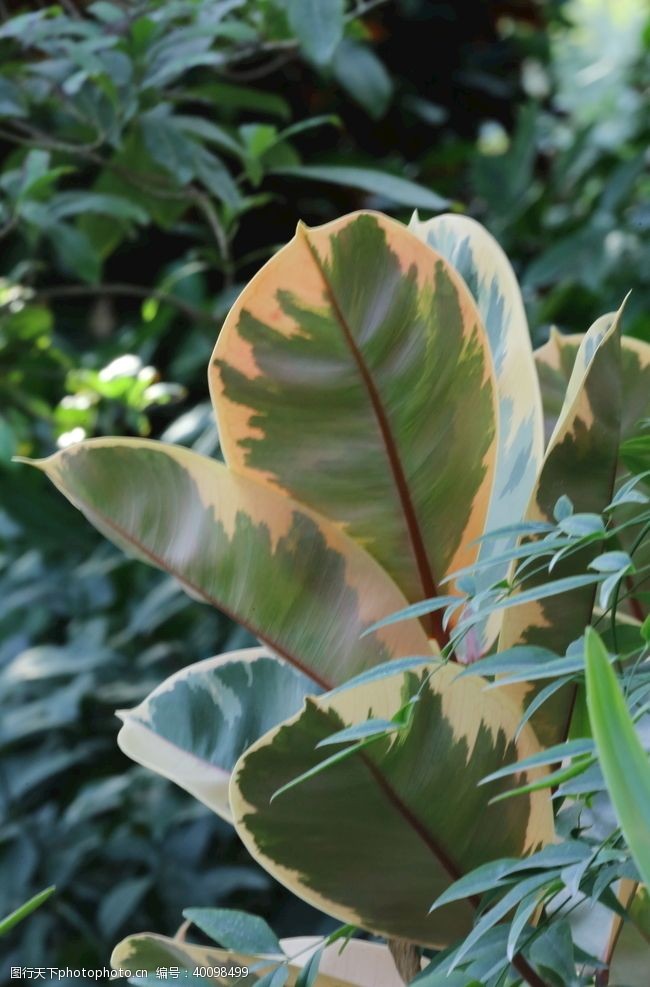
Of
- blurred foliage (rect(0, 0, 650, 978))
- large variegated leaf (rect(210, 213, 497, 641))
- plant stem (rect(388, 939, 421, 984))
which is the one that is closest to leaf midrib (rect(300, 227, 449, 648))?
large variegated leaf (rect(210, 213, 497, 641))

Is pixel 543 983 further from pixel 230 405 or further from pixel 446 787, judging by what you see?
pixel 230 405

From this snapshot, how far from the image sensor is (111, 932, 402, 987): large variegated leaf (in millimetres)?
430

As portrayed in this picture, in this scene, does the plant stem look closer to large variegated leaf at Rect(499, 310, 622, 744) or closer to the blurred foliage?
large variegated leaf at Rect(499, 310, 622, 744)

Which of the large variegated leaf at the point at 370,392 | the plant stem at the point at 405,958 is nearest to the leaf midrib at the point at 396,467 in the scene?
the large variegated leaf at the point at 370,392

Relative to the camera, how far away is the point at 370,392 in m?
0.42

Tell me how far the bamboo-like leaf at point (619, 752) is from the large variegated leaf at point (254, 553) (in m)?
0.20

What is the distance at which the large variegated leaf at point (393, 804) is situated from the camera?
0.37m

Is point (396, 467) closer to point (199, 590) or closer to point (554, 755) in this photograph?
point (199, 590)

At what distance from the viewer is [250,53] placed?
3.01 feet

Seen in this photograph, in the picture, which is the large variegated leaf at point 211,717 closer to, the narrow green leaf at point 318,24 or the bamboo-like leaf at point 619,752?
the bamboo-like leaf at point 619,752

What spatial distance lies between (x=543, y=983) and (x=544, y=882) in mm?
108

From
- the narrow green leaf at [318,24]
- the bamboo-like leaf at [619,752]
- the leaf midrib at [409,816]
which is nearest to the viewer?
the bamboo-like leaf at [619,752]

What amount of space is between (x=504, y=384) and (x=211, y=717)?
187mm

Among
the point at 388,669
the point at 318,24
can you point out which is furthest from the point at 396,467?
the point at 318,24
